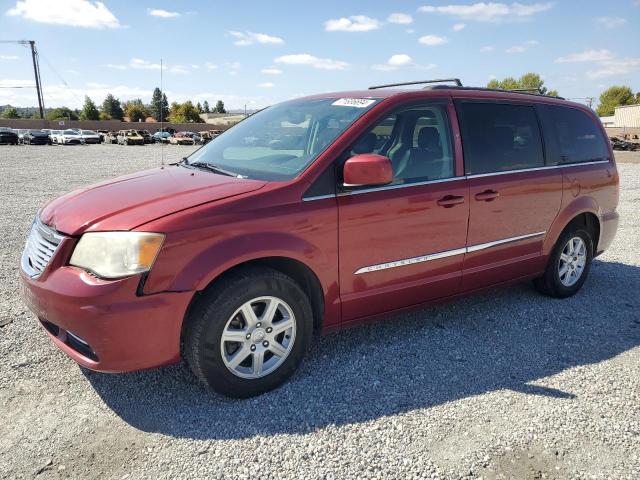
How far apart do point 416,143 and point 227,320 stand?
75.1 inches

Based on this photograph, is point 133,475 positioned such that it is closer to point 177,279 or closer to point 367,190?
point 177,279

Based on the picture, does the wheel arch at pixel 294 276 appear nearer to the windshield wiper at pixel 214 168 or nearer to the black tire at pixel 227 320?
the black tire at pixel 227 320

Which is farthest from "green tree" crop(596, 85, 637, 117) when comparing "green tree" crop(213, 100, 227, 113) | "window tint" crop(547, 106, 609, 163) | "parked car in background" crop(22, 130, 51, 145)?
"window tint" crop(547, 106, 609, 163)

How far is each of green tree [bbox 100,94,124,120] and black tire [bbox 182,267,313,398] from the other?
11005cm

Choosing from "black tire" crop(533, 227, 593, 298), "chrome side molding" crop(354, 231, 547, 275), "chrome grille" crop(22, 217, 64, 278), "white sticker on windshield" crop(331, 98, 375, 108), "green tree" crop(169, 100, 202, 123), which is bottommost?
"black tire" crop(533, 227, 593, 298)

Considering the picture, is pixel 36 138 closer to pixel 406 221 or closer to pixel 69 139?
pixel 69 139

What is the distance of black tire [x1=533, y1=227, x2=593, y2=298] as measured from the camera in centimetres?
Answer: 471

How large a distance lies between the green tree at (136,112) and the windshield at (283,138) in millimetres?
105504

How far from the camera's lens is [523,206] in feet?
13.9

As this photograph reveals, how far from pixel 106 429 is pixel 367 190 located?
81.8 inches

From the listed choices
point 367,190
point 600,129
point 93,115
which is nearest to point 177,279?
point 367,190

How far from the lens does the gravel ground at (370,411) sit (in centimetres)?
256

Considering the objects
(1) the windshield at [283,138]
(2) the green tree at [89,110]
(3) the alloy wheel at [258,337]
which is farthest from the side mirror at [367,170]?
(2) the green tree at [89,110]

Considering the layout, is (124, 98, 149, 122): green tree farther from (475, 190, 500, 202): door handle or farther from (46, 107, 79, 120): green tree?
(475, 190, 500, 202): door handle
